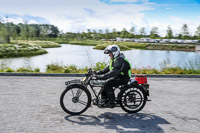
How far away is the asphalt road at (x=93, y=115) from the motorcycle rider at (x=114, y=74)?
0.56m

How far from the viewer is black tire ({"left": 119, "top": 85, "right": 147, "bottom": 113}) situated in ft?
19.6

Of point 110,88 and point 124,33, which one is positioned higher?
point 124,33

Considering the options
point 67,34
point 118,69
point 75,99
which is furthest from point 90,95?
point 67,34

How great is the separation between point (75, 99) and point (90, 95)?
1.33ft

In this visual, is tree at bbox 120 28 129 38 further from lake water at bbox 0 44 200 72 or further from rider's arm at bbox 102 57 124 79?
rider's arm at bbox 102 57 124 79

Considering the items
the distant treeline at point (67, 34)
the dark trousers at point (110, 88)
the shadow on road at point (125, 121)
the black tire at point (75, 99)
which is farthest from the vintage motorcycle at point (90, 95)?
the distant treeline at point (67, 34)

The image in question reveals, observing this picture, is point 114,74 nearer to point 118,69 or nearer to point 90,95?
point 118,69

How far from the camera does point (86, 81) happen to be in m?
5.89

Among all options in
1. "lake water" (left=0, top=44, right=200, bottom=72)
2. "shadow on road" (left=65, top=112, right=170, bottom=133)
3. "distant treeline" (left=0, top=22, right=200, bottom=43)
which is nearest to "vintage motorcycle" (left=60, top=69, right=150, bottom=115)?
"shadow on road" (left=65, top=112, right=170, bottom=133)

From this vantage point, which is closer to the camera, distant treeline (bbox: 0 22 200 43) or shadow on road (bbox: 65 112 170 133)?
shadow on road (bbox: 65 112 170 133)

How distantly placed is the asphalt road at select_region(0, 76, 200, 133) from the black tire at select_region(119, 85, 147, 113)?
189 mm

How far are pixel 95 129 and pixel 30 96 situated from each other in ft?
12.2

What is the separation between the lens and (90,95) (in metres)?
5.79

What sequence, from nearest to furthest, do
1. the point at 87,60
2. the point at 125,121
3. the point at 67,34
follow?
1. the point at 125,121
2. the point at 87,60
3. the point at 67,34
